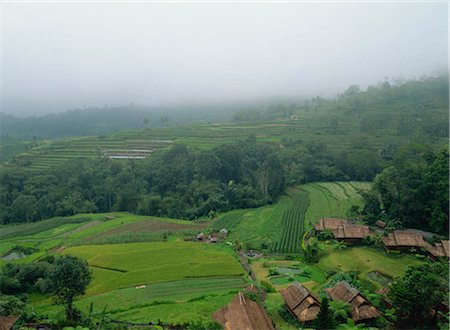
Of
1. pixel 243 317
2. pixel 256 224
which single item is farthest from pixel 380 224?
pixel 243 317

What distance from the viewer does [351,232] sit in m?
29.6

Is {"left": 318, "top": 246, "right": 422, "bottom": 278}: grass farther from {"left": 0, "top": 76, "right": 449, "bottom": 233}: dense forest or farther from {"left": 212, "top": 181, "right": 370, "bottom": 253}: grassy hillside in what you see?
{"left": 0, "top": 76, "right": 449, "bottom": 233}: dense forest

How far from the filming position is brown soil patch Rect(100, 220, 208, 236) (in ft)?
122

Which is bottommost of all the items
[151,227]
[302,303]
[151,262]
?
[151,227]

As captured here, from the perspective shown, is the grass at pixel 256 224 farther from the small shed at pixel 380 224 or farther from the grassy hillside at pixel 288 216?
the small shed at pixel 380 224

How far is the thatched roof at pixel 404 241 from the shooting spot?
2670 centimetres

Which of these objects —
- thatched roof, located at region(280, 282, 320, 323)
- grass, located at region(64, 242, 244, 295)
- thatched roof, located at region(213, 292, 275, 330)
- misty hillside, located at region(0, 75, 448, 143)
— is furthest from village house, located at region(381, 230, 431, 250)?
misty hillside, located at region(0, 75, 448, 143)

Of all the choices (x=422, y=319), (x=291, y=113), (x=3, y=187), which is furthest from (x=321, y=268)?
(x=291, y=113)

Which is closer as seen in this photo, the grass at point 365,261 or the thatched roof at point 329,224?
the grass at point 365,261

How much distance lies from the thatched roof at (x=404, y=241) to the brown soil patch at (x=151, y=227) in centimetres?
1914

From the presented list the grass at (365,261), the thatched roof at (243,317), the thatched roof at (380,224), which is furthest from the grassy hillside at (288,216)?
the thatched roof at (243,317)

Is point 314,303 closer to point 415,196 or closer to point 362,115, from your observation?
point 415,196

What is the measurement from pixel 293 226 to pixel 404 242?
11.3m

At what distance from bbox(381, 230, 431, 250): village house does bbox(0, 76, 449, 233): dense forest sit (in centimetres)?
610
